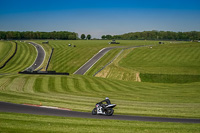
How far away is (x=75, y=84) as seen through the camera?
5091 cm

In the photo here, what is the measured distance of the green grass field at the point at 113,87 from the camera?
67.2ft

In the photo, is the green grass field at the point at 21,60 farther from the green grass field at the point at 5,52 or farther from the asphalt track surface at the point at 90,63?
the asphalt track surface at the point at 90,63

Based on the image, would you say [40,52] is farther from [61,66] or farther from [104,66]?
[104,66]

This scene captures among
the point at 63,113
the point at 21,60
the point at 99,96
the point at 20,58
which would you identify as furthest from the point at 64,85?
the point at 20,58

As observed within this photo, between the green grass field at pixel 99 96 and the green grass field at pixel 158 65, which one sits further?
the green grass field at pixel 158 65

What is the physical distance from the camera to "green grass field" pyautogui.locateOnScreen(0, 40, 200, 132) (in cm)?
2048

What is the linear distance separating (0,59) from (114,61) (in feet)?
161

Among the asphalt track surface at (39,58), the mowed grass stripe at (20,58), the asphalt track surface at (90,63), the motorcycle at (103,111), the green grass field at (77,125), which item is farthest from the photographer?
the asphalt track surface at (39,58)

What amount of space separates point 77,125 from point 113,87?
31.6 meters

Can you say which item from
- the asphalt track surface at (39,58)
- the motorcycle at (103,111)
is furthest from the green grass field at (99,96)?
the asphalt track surface at (39,58)

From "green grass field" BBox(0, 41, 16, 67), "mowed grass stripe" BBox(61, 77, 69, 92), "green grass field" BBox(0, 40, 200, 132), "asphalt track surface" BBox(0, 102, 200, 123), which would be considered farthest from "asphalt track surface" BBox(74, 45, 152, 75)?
"asphalt track surface" BBox(0, 102, 200, 123)

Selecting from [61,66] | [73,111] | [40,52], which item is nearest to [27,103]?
[73,111]

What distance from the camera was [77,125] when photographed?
1945 centimetres

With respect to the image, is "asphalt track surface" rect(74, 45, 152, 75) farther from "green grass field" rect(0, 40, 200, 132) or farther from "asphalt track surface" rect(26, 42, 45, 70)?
"asphalt track surface" rect(26, 42, 45, 70)
